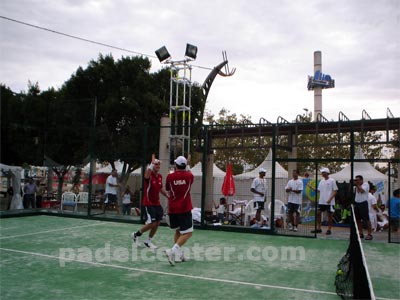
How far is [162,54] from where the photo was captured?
1488cm

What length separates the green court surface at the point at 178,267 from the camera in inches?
218

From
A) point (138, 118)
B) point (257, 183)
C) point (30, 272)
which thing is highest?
point (138, 118)

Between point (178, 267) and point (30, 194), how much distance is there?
39.8 ft

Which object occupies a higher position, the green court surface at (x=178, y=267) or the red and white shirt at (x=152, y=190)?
the red and white shirt at (x=152, y=190)

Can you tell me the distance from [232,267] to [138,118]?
18.2 meters

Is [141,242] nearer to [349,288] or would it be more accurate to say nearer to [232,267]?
[232,267]

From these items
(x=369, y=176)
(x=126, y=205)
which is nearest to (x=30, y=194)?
(x=126, y=205)

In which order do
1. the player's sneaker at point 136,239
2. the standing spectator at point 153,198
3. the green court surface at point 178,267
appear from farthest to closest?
the player's sneaker at point 136,239, the standing spectator at point 153,198, the green court surface at point 178,267

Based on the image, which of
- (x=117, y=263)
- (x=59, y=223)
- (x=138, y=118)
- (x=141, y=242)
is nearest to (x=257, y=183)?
(x=141, y=242)

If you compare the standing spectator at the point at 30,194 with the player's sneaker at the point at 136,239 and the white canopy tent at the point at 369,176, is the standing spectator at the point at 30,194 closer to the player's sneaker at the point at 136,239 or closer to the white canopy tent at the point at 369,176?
the player's sneaker at the point at 136,239

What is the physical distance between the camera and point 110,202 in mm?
14398

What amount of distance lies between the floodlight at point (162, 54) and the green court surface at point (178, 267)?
23.2ft

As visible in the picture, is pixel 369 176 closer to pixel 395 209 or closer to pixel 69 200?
pixel 395 209

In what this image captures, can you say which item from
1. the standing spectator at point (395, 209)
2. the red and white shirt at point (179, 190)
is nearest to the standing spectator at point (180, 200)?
the red and white shirt at point (179, 190)
